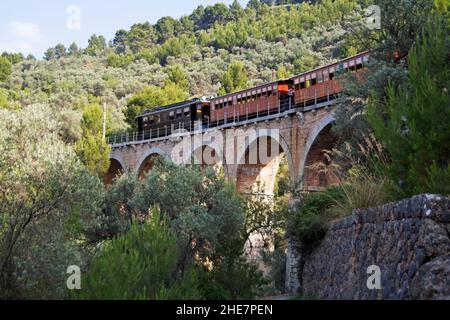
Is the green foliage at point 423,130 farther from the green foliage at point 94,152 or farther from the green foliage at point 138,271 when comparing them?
the green foliage at point 94,152

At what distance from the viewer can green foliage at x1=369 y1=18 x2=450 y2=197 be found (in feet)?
26.0

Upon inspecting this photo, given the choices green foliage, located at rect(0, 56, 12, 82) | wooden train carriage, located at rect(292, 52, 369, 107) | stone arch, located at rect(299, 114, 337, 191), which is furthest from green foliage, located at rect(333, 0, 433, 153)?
green foliage, located at rect(0, 56, 12, 82)

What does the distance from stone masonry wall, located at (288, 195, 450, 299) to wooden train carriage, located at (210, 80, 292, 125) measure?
17.8 m

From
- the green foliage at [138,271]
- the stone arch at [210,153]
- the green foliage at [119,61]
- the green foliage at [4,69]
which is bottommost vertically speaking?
the green foliage at [138,271]

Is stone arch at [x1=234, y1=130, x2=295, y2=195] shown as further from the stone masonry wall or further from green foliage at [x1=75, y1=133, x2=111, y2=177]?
the stone masonry wall

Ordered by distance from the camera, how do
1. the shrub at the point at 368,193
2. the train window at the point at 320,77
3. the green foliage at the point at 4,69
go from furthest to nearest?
1. the green foliage at the point at 4,69
2. the train window at the point at 320,77
3. the shrub at the point at 368,193

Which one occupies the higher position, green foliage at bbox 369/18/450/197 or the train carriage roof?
the train carriage roof

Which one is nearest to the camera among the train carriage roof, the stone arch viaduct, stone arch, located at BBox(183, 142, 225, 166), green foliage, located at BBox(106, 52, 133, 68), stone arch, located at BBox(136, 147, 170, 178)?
the stone arch viaduct

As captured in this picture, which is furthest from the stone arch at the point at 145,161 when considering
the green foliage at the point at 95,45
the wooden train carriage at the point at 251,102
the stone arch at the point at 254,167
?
the green foliage at the point at 95,45

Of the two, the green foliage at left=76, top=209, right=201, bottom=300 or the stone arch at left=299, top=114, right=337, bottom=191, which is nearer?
the green foliage at left=76, top=209, right=201, bottom=300

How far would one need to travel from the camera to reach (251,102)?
3088 cm

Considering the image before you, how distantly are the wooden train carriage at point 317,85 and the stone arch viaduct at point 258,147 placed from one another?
2.63 ft

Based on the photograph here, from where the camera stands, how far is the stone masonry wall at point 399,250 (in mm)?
5855
